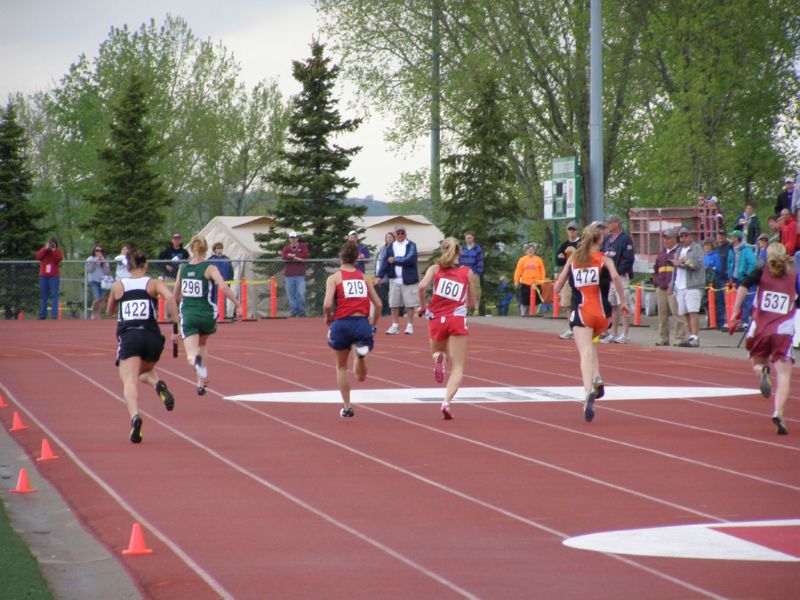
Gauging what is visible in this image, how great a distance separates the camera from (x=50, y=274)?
3188 centimetres

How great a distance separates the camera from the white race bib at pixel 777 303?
12.6 m

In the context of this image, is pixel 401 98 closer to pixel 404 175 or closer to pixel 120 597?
pixel 404 175

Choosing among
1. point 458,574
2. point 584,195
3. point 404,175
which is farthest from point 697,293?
point 404,175

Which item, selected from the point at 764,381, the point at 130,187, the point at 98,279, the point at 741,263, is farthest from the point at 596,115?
the point at 130,187

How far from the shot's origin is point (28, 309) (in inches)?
1296

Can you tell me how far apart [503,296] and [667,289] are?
16152 mm

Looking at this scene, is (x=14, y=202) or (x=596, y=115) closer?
(x=596, y=115)

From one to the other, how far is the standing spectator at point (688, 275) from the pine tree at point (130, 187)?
96.9ft

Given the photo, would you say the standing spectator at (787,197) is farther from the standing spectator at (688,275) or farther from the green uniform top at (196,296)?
the green uniform top at (196,296)

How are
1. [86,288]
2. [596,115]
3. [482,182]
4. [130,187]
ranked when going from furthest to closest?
[130,187] < [482,182] < [86,288] < [596,115]

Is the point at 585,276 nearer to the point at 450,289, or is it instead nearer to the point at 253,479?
the point at 450,289

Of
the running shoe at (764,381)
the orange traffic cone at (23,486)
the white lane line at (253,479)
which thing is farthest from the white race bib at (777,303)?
the orange traffic cone at (23,486)

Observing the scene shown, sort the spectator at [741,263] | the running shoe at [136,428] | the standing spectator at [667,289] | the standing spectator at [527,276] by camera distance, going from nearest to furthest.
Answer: the running shoe at [136,428], the standing spectator at [667,289], the spectator at [741,263], the standing spectator at [527,276]

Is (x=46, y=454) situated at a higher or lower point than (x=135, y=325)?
lower
